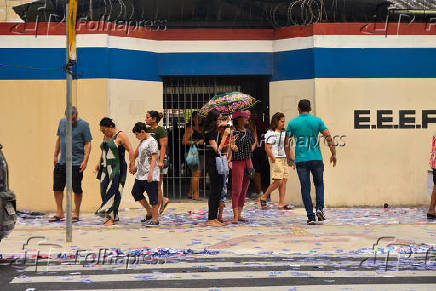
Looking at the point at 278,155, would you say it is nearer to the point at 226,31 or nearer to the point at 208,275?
the point at 226,31

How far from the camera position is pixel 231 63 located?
47.4ft

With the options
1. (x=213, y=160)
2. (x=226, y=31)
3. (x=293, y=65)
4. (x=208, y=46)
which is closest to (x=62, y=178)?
(x=213, y=160)

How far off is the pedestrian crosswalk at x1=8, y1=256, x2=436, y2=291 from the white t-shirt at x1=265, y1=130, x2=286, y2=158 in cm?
486

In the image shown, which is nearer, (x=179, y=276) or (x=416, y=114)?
(x=179, y=276)

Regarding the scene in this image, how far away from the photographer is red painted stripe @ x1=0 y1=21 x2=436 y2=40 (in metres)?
13.5

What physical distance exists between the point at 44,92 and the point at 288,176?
456 centimetres

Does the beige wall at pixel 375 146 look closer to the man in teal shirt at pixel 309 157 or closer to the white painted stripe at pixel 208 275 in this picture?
the man in teal shirt at pixel 309 157

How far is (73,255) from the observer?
355 inches

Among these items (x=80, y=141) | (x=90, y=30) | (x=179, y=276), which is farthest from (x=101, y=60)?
(x=179, y=276)

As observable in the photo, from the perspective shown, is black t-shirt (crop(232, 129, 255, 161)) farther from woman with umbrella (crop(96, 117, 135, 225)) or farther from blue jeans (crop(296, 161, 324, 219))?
woman with umbrella (crop(96, 117, 135, 225))

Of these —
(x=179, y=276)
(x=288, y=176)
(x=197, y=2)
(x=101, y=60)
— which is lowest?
(x=179, y=276)

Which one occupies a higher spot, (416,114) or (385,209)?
(416,114)

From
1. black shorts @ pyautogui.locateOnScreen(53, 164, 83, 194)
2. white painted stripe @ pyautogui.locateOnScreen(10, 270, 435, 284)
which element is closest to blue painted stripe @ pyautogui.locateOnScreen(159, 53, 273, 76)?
black shorts @ pyautogui.locateOnScreen(53, 164, 83, 194)

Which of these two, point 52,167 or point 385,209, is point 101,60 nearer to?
point 52,167
